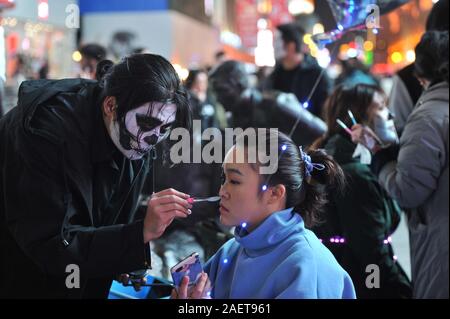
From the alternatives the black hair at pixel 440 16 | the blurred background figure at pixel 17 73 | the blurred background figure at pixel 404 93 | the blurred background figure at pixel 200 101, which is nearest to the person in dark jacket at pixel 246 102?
the blurred background figure at pixel 200 101


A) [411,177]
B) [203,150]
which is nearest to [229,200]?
[203,150]

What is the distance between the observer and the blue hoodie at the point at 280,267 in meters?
1.55

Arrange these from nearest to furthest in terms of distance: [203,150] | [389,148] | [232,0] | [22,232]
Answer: [22,232], [203,150], [389,148], [232,0]

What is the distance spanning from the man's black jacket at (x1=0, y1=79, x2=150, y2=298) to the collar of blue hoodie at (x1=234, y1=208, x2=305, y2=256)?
0.90 feet

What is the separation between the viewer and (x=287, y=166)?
1726 millimetres

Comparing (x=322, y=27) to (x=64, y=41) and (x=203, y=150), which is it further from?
(x=64, y=41)

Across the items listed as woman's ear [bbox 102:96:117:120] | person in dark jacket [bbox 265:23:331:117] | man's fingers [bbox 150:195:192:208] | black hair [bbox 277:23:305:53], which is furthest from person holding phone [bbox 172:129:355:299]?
black hair [bbox 277:23:305:53]

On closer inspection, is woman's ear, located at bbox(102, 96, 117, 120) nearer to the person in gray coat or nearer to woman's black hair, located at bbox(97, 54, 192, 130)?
woman's black hair, located at bbox(97, 54, 192, 130)

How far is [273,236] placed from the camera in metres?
1.66

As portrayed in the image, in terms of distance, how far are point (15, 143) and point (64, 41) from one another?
295 inches

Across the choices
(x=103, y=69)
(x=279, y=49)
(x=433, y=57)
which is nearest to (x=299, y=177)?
(x=103, y=69)

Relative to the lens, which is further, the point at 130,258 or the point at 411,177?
the point at 411,177

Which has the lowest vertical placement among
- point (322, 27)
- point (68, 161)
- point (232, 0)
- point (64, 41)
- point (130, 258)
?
point (130, 258)
